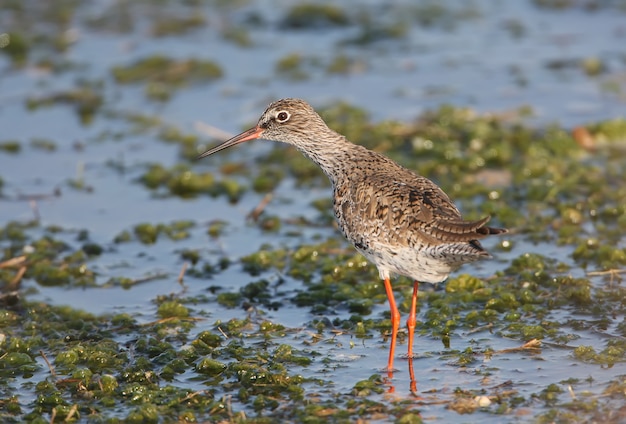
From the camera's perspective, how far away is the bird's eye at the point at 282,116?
8.38 m

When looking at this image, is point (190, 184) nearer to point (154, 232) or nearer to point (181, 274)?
point (154, 232)

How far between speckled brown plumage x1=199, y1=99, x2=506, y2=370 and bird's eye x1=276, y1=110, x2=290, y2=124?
158mm

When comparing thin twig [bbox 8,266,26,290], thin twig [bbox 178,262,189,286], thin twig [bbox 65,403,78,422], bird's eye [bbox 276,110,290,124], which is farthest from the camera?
thin twig [bbox 178,262,189,286]

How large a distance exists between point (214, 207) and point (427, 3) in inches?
292

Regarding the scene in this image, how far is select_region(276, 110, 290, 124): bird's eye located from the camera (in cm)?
838

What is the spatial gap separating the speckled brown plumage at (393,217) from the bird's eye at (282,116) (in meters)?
0.16

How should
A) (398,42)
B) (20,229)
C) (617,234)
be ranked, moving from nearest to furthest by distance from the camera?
1. (617,234)
2. (20,229)
3. (398,42)

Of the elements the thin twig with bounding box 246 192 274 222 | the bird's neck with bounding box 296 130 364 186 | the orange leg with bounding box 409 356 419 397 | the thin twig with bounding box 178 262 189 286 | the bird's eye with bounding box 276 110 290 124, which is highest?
the bird's eye with bounding box 276 110 290 124

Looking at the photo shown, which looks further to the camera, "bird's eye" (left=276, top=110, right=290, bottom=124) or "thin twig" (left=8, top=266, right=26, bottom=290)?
"thin twig" (left=8, top=266, right=26, bottom=290)

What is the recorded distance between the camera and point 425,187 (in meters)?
7.42

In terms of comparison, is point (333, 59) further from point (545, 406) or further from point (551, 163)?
point (545, 406)

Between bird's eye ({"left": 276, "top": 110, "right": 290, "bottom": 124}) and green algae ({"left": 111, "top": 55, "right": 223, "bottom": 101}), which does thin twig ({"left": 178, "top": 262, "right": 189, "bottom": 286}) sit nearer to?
bird's eye ({"left": 276, "top": 110, "right": 290, "bottom": 124})

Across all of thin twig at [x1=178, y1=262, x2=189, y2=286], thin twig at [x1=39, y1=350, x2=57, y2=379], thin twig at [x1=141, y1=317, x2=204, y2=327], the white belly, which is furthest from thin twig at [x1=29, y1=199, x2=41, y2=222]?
the white belly

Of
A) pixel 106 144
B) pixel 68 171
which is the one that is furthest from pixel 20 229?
pixel 106 144
